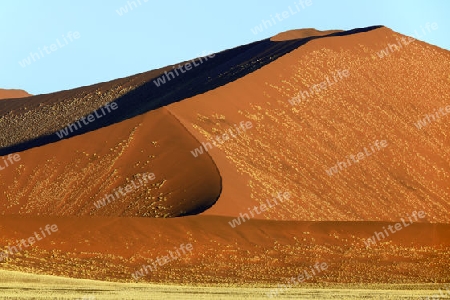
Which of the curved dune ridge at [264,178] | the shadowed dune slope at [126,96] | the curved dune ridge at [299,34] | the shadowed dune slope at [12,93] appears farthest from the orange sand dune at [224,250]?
the shadowed dune slope at [12,93]

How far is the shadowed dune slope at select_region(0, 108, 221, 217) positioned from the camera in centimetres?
4950

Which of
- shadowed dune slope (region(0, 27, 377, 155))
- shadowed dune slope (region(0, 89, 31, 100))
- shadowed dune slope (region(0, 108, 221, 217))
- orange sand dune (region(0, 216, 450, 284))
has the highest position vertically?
shadowed dune slope (region(0, 89, 31, 100))

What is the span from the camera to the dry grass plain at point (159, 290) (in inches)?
1218

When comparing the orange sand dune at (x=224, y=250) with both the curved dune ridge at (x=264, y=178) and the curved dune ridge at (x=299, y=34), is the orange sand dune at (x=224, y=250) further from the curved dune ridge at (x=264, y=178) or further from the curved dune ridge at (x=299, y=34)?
the curved dune ridge at (x=299, y=34)

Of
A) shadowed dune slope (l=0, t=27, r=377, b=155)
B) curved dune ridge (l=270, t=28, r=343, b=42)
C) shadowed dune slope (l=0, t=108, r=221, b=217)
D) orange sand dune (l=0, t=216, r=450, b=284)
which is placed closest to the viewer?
orange sand dune (l=0, t=216, r=450, b=284)

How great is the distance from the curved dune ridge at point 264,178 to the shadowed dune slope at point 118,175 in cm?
10

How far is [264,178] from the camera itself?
174ft

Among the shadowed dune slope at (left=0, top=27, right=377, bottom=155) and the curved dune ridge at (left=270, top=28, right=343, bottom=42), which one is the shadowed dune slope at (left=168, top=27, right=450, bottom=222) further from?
the curved dune ridge at (left=270, top=28, right=343, bottom=42)

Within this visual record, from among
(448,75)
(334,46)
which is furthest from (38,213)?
(448,75)

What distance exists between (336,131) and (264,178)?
11843mm

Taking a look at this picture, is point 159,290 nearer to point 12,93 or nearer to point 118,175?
point 118,175

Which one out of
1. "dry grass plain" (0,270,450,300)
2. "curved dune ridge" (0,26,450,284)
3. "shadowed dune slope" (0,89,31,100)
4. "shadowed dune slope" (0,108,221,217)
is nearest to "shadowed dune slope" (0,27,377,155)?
"curved dune ridge" (0,26,450,284)

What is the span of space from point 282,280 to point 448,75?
42.7m

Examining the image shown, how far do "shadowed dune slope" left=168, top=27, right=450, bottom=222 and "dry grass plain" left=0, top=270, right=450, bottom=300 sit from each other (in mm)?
12066
